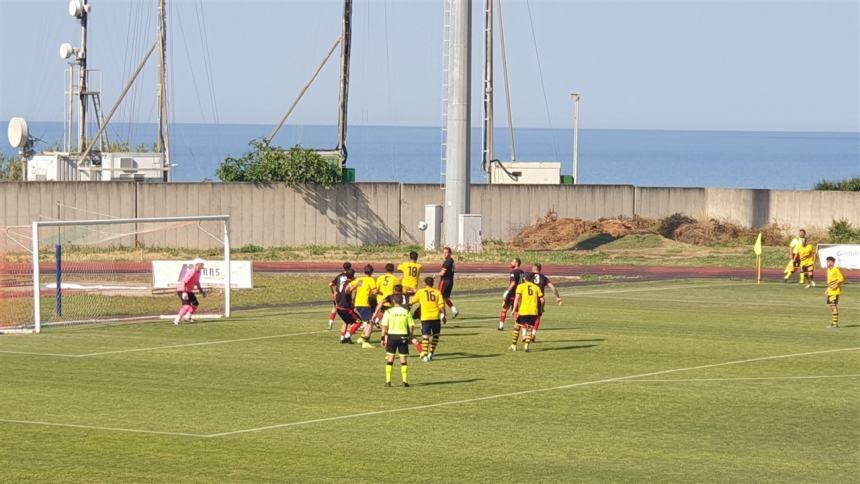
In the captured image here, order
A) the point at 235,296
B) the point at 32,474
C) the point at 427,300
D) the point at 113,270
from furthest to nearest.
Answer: the point at 113,270 → the point at 235,296 → the point at 427,300 → the point at 32,474

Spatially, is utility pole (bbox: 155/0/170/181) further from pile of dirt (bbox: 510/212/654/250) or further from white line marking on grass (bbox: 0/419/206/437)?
white line marking on grass (bbox: 0/419/206/437)

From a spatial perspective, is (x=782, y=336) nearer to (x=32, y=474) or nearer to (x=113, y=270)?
(x=32, y=474)

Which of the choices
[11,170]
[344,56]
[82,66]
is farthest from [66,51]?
[11,170]

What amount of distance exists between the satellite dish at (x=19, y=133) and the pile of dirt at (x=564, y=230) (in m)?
27.8

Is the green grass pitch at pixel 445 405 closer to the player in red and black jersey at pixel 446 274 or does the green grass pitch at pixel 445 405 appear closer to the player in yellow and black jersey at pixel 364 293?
the player in yellow and black jersey at pixel 364 293

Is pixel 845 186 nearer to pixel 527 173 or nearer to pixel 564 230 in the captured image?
pixel 564 230

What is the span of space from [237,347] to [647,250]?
103ft

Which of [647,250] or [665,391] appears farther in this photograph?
[647,250]

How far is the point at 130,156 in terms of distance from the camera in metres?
66.6

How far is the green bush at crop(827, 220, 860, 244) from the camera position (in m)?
57.3

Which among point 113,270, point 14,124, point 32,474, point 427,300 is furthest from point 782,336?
point 14,124

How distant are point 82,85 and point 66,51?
2.58 m

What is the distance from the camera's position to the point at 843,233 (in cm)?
5800

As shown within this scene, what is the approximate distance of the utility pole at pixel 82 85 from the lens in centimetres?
6925
